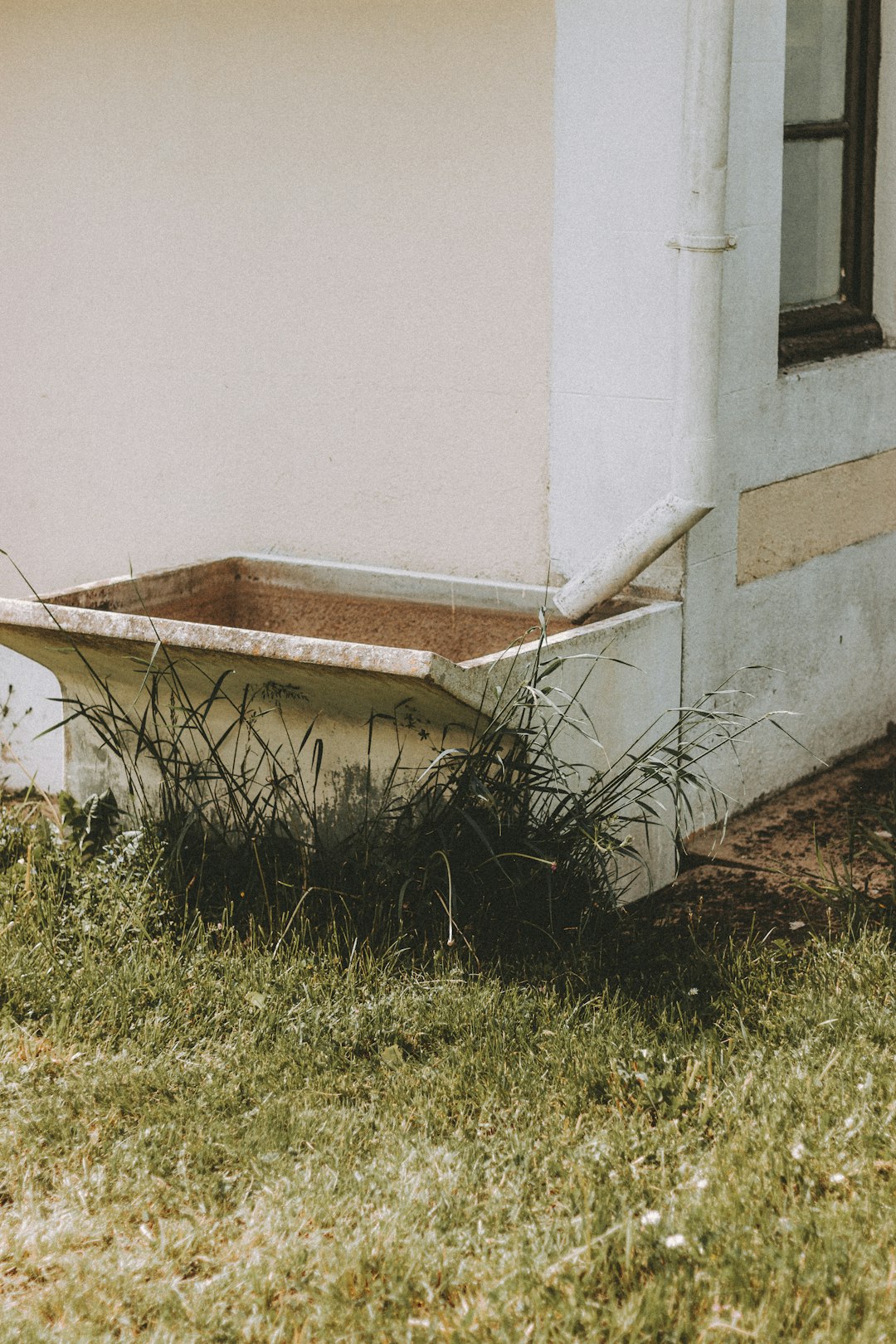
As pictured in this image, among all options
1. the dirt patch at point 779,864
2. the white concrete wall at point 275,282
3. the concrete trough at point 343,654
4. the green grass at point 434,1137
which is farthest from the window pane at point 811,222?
the green grass at point 434,1137

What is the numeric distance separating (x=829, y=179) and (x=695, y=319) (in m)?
1.46

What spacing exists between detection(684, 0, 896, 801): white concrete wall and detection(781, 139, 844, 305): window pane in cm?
18

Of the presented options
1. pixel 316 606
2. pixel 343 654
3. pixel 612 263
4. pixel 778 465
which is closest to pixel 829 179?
pixel 778 465

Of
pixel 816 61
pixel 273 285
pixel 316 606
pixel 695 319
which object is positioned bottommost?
pixel 316 606

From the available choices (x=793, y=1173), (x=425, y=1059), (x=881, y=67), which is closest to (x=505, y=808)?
(x=425, y=1059)

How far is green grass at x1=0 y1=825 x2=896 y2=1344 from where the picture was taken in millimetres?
2855

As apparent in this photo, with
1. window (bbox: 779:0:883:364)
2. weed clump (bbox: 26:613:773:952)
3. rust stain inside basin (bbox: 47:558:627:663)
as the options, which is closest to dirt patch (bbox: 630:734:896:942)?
weed clump (bbox: 26:613:773:952)

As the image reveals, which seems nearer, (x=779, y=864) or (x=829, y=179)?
(x=779, y=864)

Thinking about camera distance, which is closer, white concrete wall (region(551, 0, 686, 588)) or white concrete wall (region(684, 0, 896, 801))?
white concrete wall (region(551, 0, 686, 588))

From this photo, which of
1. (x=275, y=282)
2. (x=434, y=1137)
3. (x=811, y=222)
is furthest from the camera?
(x=811, y=222)

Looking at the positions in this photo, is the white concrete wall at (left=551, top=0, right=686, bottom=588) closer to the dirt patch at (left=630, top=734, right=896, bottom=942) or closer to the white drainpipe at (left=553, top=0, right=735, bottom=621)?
the white drainpipe at (left=553, top=0, right=735, bottom=621)

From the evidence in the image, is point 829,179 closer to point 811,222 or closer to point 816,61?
point 811,222

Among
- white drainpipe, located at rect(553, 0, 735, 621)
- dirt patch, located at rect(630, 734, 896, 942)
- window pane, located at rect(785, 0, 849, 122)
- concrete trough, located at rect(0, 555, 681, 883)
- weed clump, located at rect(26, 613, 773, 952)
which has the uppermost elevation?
window pane, located at rect(785, 0, 849, 122)

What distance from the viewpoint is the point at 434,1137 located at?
3432 millimetres
